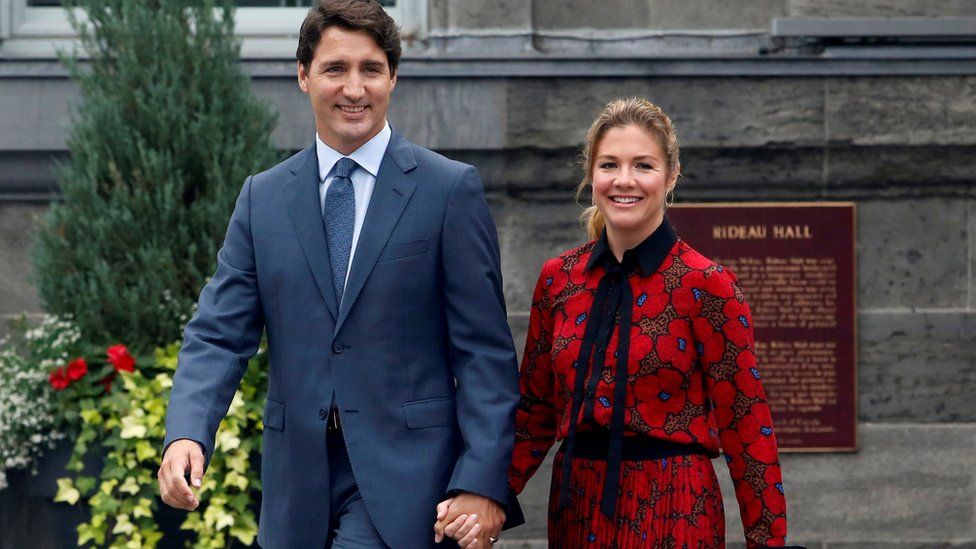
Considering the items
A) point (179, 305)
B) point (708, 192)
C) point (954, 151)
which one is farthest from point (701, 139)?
point (179, 305)

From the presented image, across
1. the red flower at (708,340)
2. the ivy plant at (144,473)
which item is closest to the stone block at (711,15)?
the ivy plant at (144,473)

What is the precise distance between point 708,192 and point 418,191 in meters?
3.64

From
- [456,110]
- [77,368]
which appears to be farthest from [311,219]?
[456,110]

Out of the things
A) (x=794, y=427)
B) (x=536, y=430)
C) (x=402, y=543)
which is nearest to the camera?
(x=402, y=543)

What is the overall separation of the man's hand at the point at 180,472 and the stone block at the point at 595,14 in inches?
172

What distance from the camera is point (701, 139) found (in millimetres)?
6930

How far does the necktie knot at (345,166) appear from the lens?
11.8 feet

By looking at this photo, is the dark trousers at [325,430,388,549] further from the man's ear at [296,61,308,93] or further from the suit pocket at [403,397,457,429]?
the man's ear at [296,61,308,93]

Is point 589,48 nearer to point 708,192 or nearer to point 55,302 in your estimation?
point 708,192

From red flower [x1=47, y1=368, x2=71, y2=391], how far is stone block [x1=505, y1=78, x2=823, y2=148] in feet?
8.82

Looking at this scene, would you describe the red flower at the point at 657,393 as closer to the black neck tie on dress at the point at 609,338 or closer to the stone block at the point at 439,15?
the black neck tie on dress at the point at 609,338

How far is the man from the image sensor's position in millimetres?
3432

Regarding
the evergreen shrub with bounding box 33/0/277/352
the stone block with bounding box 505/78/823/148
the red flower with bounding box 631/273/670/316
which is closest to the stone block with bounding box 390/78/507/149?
the stone block with bounding box 505/78/823/148

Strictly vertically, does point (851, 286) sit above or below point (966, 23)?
below
